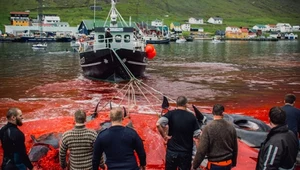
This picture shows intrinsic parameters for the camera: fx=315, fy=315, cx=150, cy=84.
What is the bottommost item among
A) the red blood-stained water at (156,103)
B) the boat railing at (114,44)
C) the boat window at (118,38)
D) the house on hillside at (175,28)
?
the red blood-stained water at (156,103)

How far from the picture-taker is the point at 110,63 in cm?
2672

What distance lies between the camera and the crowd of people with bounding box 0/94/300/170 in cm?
479

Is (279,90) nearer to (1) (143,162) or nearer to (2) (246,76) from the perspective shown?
(2) (246,76)

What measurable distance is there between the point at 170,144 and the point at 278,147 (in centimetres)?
→ 230

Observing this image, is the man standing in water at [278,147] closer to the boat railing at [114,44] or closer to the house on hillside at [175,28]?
the boat railing at [114,44]

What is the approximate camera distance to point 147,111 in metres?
17.1

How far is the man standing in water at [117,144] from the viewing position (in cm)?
484

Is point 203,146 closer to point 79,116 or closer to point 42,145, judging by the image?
point 79,116

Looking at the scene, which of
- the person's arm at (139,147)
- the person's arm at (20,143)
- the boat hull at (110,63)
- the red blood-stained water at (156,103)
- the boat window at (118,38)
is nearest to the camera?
the person's arm at (139,147)

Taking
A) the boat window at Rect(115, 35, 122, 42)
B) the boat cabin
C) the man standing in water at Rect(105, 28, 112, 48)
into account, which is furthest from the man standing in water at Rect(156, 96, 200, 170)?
the boat window at Rect(115, 35, 122, 42)

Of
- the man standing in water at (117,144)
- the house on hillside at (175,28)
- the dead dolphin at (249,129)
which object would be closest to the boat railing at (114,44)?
the dead dolphin at (249,129)

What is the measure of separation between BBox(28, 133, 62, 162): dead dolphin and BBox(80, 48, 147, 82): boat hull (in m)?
16.3

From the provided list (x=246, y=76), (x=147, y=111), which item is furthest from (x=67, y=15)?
(x=147, y=111)

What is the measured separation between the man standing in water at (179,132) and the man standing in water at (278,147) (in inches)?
63.9
